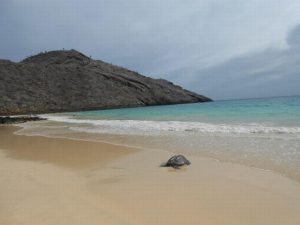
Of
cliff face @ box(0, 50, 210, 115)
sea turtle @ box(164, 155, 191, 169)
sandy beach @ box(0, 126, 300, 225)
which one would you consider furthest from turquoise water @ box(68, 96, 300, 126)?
cliff face @ box(0, 50, 210, 115)

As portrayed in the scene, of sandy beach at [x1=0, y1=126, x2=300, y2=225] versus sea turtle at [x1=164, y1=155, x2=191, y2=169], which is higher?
sea turtle at [x1=164, y1=155, x2=191, y2=169]

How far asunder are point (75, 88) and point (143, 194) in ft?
185

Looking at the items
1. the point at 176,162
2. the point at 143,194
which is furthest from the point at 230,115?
the point at 143,194

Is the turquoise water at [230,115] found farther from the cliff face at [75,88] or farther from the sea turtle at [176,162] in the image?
the cliff face at [75,88]

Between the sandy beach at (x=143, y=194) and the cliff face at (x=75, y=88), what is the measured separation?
4354 centimetres

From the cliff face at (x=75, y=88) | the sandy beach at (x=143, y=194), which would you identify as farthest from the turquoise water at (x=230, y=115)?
the cliff face at (x=75, y=88)

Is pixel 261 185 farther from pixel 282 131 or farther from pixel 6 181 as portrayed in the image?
pixel 282 131

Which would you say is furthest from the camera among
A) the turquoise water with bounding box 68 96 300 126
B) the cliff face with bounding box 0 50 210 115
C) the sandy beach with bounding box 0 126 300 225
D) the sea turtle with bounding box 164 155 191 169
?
the cliff face with bounding box 0 50 210 115

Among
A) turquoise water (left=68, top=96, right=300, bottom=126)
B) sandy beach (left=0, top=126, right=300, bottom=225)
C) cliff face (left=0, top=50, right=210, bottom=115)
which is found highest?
cliff face (left=0, top=50, right=210, bottom=115)

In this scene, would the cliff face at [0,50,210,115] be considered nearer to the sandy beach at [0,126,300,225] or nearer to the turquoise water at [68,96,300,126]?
the turquoise water at [68,96,300,126]

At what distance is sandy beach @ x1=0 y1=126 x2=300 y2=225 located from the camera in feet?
15.6

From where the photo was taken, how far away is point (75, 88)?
6044 cm

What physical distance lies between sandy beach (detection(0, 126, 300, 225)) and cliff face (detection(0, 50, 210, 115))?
143ft

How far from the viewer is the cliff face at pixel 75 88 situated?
173ft
